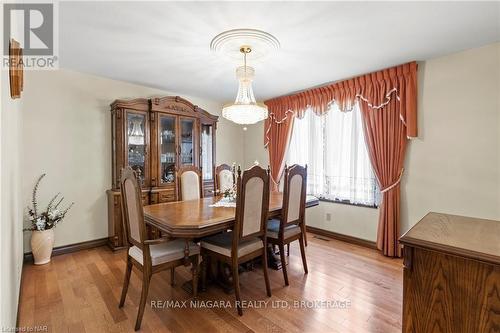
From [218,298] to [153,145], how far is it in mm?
2347

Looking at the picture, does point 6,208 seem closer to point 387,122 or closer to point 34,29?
point 34,29

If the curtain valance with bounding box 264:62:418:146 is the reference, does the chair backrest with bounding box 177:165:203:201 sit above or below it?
below

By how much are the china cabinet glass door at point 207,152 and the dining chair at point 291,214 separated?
6.54 ft

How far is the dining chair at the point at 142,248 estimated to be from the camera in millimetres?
1773

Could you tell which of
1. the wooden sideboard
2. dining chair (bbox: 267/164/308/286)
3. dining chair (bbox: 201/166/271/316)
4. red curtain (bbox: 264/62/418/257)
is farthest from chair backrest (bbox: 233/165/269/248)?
red curtain (bbox: 264/62/418/257)

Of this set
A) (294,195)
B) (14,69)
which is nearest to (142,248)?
(14,69)

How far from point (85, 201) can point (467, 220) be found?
400cm

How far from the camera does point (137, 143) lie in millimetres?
3475

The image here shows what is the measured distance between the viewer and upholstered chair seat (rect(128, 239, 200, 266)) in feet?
6.11

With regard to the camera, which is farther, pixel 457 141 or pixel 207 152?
pixel 207 152

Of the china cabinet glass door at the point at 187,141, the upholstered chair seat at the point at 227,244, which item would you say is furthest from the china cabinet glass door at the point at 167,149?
the upholstered chair seat at the point at 227,244

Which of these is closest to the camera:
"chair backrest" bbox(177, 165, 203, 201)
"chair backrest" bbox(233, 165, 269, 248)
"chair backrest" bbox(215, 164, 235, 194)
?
"chair backrest" bbox(233, 165, 269, 248)

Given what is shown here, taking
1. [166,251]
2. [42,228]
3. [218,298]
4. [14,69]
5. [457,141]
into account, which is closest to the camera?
[14,69]

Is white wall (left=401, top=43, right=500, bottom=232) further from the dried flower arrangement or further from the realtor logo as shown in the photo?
the dried flower arrangement
